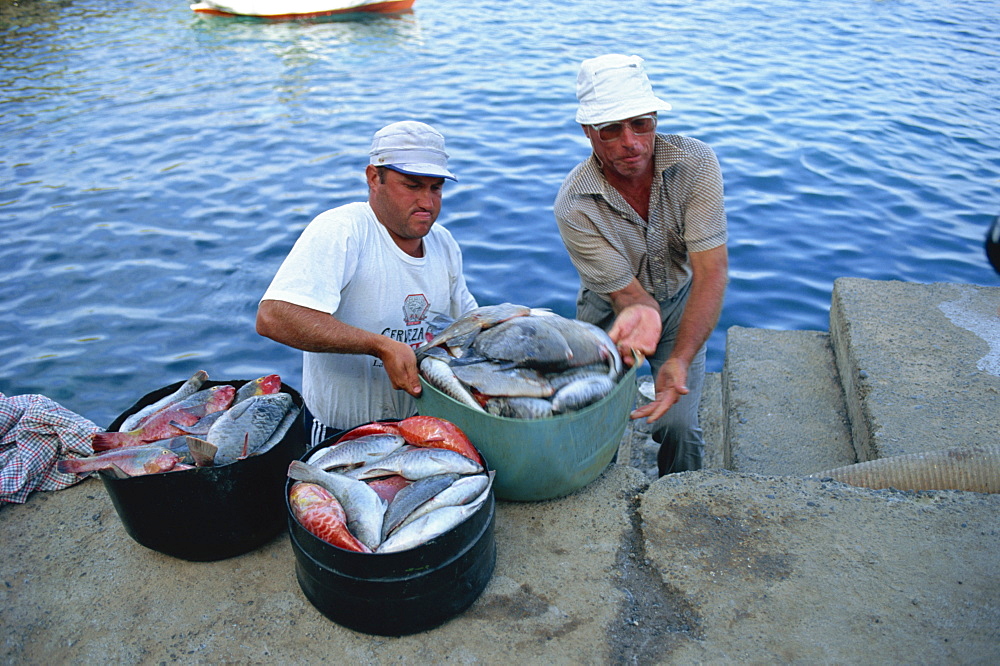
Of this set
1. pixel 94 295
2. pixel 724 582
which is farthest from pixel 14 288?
pixel 724 582

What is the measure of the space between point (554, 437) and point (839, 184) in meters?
7.66

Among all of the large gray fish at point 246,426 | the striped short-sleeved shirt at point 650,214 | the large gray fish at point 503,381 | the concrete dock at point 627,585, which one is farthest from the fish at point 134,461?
the striped short-sleeved shirt at point 650,214

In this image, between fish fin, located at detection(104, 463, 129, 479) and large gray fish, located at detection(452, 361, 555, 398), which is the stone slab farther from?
fish fin, located at detection(104, 463, 129, 479)

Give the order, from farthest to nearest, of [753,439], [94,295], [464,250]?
1. [464,250]
2. [94,295]
3. [753,439]

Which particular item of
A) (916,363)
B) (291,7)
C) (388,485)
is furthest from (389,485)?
(291,7)

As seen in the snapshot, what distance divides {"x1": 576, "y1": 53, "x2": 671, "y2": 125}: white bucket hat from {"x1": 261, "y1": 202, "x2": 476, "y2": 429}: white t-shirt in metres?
0.90

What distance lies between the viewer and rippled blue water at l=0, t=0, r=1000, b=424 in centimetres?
709

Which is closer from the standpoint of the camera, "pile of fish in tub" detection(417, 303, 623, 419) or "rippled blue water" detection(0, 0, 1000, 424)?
"pile of fish in tub" detection(417, 303, 623, 419)

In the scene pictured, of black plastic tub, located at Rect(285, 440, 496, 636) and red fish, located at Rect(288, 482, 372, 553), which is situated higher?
red fish, located at Rect(288, 482, 372, 553)

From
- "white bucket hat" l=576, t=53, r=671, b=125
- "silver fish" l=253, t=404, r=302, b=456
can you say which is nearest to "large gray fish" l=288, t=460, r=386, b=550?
"silver fish" l=253, t=404, r=302, b=456

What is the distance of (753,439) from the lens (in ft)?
14.1

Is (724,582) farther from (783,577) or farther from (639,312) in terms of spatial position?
(639,312)

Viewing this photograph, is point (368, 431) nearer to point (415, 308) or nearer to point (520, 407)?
point (520, 407)

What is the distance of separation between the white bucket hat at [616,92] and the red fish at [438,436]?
155 cm
